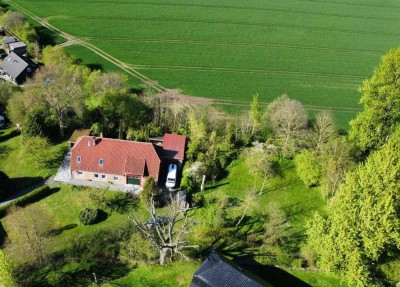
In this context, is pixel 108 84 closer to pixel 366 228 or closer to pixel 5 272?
pixel 5 272

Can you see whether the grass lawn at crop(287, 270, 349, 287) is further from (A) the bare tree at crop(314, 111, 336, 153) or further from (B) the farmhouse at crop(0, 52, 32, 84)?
(B) the farmhouse at crop(0, 52, 32, 84)

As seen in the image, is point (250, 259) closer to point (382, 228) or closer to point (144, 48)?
point (382, 228)

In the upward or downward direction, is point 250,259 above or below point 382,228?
below

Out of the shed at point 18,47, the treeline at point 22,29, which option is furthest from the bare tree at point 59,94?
the shed at point 18,47

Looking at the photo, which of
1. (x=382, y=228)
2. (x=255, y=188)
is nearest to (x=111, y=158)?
(x=255, y=188)

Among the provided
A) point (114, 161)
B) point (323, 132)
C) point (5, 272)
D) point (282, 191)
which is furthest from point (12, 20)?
point (323, 132)

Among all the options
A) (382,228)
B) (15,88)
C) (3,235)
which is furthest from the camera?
(15,88)

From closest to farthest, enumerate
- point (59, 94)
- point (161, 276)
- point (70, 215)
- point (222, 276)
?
point (222, 276)
point (161, 276)
point (70, 215)
point (59, 94)

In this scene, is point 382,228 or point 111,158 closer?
point 382,228
